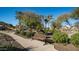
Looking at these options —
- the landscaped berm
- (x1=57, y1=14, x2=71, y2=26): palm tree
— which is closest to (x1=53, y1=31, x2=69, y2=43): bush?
the landscaped berm

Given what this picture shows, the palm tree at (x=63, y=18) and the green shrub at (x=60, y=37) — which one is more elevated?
the palm tree at (x=63, y=18)

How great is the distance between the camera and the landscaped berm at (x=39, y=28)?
2.48m

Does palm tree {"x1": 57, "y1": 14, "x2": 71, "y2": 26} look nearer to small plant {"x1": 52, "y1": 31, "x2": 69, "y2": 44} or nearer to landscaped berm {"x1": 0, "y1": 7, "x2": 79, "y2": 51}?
landscaped berm {"x1": 0, "y1": 7, "x2": 79, "y2": 51}

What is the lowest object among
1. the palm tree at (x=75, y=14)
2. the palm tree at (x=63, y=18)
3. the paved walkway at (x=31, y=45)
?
the paved walkway at (x=31, y=45)

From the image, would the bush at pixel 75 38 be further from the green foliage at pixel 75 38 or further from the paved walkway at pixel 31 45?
the paved walkway at pixel 31 45

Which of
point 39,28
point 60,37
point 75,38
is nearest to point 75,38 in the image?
point 75,38

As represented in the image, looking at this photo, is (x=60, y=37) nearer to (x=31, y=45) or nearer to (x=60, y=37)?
(x=60, y=37)

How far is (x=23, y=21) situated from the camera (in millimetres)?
2514

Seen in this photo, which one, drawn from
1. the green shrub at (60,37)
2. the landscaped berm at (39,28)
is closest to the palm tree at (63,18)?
the landscaped berm at (39,28)

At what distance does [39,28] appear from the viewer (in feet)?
8.22

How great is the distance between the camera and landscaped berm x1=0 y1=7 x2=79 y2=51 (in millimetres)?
2479
